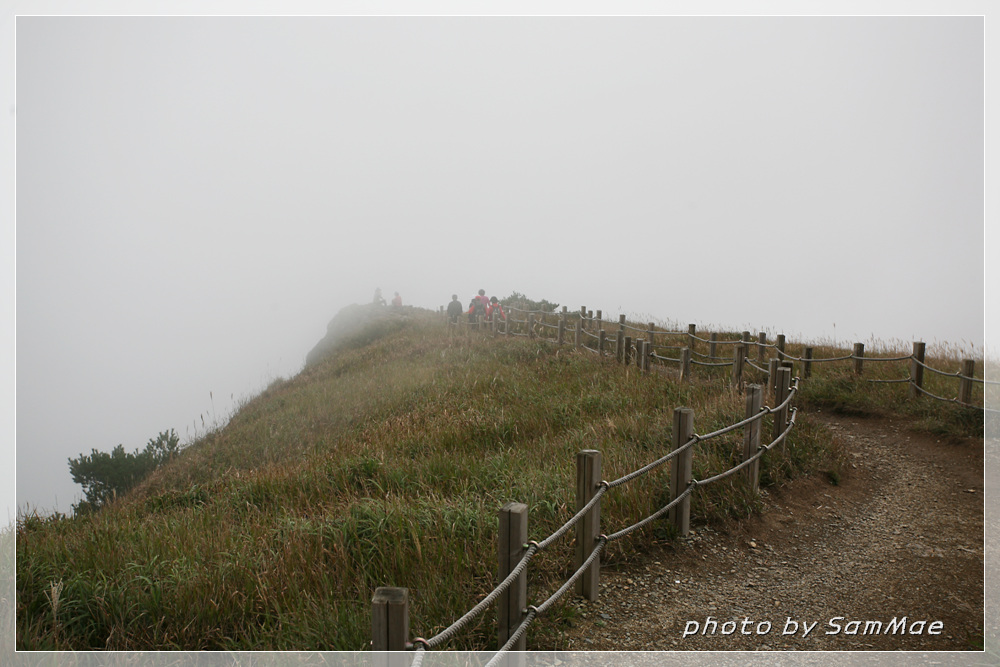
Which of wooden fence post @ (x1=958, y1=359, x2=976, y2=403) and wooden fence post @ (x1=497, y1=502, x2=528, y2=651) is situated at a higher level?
wooden fence post @ (x1=958, y1=359, x2=976, y2=403)

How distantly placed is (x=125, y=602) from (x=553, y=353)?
11.8 meters

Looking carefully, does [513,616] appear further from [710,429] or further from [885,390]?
[885,390]

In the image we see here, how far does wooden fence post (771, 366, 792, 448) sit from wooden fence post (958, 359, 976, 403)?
300cm

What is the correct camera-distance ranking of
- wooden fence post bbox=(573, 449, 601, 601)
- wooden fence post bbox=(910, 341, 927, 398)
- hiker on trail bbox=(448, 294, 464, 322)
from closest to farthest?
wooden fence post bbox=(573, 449, 601, 601) → wooden fence post bbox=(910, 341, 927, 398) → hiker on trail bbox=(448, 294, 464, 322)

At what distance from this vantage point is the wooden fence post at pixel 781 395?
6.32 m

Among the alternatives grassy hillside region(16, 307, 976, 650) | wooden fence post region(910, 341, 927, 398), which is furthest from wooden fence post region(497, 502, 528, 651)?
wooden fence post region(910, 341, 927, 398)

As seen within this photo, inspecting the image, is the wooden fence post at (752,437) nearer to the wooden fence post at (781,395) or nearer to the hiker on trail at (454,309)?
the wooden fence post at (781,395)

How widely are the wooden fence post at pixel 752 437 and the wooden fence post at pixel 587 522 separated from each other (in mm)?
Answer: 2400

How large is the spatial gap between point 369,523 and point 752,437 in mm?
3701

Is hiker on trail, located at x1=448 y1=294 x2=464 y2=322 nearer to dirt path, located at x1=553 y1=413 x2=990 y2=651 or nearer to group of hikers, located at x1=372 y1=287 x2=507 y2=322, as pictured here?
group of hikers, located at x1=372 y1=287 x2=507 y2=322

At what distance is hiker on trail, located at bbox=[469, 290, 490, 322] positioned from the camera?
880 inches

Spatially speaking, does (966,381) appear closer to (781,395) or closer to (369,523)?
(781,395)

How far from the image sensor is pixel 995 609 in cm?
401

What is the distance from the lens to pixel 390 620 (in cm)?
205
